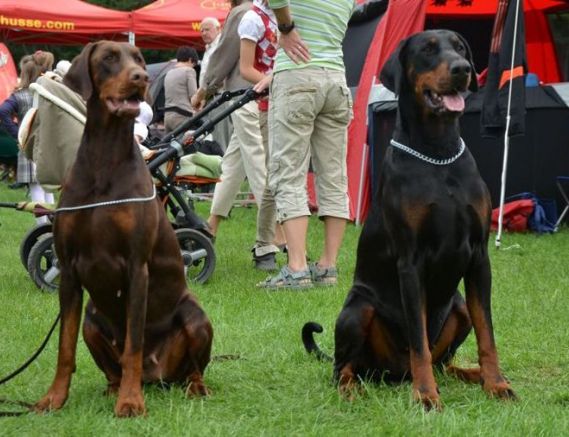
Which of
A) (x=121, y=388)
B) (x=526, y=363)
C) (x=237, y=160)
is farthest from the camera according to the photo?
(x=237, y=160)

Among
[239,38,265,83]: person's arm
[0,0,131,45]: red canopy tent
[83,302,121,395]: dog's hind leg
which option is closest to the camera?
[83,302,121,395]: dog's hind leg

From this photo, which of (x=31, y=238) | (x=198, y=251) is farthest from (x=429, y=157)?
(x=31, y=238)

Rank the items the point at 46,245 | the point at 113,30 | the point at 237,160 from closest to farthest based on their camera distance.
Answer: the point at 46,245 → the point at 237,160 → the point at 113,30

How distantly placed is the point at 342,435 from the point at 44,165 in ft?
11.3

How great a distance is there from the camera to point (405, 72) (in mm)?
3793

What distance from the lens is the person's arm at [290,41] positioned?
5.53 metres

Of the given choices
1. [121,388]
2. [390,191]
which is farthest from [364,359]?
[121,388]

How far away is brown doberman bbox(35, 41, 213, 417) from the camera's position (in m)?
3.61

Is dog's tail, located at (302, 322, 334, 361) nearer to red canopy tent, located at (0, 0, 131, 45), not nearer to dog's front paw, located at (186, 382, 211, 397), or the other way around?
dog's front paw, located at (186, 382, 211, 397)

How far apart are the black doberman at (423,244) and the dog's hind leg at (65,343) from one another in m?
1.03

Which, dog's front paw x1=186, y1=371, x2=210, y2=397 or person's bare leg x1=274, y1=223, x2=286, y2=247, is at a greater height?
dog's front paw x1=186, y1=371, x2=210, y2=397

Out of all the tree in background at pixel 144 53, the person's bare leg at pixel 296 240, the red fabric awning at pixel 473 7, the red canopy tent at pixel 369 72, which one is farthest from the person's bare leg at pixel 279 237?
the tree in background at pixel 144 53

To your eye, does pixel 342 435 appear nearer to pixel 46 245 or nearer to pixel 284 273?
pixel 284 273

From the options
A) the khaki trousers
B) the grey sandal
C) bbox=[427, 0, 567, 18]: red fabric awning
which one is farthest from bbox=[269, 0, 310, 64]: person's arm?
bbox=[427, 0, 567, 18]: red fabric awning
